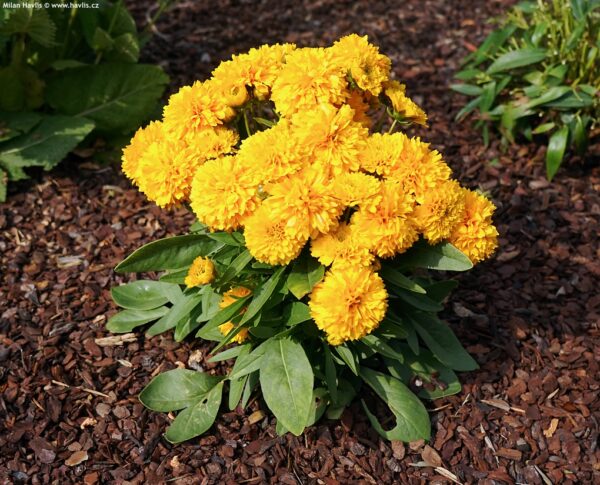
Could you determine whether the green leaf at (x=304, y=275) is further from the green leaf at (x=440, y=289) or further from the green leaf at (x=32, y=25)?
the green leaf at (x=32, y=25)

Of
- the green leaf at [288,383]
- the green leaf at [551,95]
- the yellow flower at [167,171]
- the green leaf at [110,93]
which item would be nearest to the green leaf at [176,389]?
the green leaf at [288,383]

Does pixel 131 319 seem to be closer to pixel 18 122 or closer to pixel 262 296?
pixel 262 296

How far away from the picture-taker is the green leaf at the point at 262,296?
8.15 ft

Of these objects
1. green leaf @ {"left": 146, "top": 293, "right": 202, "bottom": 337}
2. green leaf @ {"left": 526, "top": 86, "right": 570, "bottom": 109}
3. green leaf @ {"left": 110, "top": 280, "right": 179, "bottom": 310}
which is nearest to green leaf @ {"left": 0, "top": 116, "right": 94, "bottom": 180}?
green leaf @ {"left": 110, "top": 280, "right": 179, "bottom": 310}

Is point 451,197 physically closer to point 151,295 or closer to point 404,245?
point 404,245

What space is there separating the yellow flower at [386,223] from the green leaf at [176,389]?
1.08 meters

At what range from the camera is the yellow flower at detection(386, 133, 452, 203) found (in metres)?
2.39

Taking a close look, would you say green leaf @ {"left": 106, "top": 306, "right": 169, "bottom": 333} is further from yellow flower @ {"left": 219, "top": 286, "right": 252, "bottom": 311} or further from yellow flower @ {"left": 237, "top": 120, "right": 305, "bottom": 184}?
yellow flower @ {"left": 237, "top": 120, "right": 305, "bottom": 184}

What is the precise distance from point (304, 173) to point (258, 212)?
0.61ft

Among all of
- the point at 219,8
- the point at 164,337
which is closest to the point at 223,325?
the point at 164,337

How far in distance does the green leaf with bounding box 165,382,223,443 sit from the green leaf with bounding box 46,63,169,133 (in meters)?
1.98

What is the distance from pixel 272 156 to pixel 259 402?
1185mm

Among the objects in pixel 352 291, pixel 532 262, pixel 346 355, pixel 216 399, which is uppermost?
pixel 352 291

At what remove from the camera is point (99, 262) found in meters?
3.70
